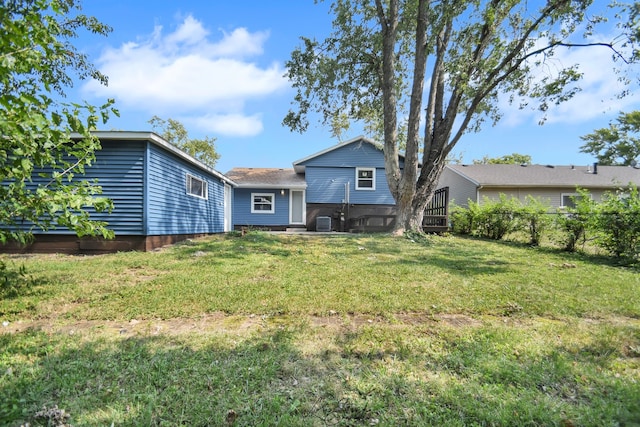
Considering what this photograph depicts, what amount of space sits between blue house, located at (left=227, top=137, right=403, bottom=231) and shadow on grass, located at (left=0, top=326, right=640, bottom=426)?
13.7 meters

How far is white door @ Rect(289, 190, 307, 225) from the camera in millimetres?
16719

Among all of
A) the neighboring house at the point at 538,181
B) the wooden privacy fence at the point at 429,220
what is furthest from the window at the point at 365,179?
the neighboring house at the point at 538,181

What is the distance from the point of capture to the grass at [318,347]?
5.94ft

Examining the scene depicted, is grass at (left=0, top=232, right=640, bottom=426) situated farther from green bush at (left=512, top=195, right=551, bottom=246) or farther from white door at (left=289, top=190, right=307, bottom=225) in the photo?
white door at (left=289, top=190, right=307, bottom=225)

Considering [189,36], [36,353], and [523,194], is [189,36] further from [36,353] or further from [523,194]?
[523,194]

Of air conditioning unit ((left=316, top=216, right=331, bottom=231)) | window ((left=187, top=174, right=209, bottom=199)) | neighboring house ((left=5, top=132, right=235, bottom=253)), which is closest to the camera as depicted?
neighboring house ((left=5, top=132, right=235, bottom=253))

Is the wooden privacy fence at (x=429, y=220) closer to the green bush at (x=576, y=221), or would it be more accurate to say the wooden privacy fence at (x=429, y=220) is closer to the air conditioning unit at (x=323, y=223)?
the air conditioning unit at (x=323, y=223)

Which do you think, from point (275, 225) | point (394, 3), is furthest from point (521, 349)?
point (275, 225)

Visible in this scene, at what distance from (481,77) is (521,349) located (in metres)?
9.26

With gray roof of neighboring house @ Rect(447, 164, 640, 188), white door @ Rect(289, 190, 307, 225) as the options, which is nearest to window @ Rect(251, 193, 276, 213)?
white door @ Rect(289, 190, 307, 225)

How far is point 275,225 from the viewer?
16484mm

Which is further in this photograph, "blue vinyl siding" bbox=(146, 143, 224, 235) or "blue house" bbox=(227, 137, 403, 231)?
"blue house" bbox=(227, 137, 403, 231)

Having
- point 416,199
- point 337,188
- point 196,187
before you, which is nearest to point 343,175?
point 337,188

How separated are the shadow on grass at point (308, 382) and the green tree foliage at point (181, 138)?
95.8ft
